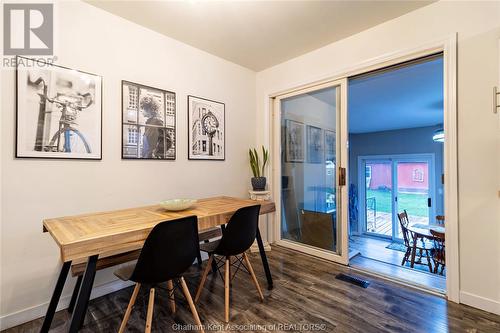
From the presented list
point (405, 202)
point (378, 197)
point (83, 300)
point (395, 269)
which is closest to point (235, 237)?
point (83, 300)

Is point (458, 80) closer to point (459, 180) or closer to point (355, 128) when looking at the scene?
point (459, 180)

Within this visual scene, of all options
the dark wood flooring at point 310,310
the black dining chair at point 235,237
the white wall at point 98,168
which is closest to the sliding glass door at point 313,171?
the dark wood flooring at point 310,310

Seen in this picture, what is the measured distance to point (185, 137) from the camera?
2.69 meters

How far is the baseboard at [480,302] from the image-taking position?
1.76 meters

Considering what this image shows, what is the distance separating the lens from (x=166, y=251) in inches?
53.5

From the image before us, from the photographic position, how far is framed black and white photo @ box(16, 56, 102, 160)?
1.72 m

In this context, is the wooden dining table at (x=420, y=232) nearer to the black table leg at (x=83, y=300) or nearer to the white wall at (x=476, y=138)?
the white wall at (x=476, y=138)

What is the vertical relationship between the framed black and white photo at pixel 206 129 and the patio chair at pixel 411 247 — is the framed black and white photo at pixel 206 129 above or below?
above

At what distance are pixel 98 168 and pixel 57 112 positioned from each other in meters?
0.54

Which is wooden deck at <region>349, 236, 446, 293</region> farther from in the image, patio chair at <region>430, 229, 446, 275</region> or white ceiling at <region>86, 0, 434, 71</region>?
white ceiling at <region>86, 0, 434, 71</region>

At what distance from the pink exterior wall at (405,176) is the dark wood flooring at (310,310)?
5163 millimetres

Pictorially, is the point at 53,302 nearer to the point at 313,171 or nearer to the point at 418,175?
the point at 313,171

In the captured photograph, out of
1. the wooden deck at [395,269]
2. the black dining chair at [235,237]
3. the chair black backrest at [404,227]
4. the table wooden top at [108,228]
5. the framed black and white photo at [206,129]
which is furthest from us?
the chair black backrest at [404,227]

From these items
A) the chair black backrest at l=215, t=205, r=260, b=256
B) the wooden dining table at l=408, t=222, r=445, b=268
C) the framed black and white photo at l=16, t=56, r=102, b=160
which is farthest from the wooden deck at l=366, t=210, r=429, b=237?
the framed black and white photo at l=16, t=56, r=102, b=160
